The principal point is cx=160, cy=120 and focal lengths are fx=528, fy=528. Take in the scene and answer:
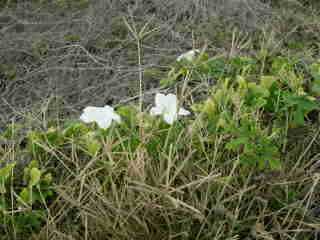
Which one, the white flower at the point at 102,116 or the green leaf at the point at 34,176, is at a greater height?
the white flower at the point at 102,116

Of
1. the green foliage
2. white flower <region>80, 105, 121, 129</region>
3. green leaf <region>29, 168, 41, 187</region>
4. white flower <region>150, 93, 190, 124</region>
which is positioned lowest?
the green foliage

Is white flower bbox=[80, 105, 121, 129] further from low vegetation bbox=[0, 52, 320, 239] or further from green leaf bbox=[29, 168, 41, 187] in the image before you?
green leaf bbox=[29, 168, 41, 187]

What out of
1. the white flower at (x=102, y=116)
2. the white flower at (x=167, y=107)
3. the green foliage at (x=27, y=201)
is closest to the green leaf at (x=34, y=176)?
the green foliage at (x=27, y=201)

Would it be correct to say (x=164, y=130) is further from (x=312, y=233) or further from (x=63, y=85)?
(x=63, y=85)

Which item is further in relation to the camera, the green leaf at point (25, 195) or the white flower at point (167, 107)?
the white flower at point (167, 107)

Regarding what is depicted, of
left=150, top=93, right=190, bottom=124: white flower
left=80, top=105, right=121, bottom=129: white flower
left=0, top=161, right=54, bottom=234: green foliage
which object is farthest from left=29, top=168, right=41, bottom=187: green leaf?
left=150, top=93, right=190, bottom=124: white flower

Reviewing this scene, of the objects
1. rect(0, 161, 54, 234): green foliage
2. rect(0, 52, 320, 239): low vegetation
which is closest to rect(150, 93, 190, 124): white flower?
rect(0, 52, 320, 239): low vegetation

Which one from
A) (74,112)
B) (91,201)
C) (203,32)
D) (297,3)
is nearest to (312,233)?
(91,201)

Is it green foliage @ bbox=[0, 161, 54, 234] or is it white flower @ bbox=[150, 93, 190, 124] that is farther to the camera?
white flower @ bbox=[150, 93, 190, 124]

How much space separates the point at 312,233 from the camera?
56.0 inches

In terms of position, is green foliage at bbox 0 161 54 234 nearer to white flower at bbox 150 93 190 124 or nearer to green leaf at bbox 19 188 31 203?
green leaf at bbox 19 188 31 203

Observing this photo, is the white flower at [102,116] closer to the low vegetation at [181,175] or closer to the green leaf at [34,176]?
the low vegetation at [181,175]

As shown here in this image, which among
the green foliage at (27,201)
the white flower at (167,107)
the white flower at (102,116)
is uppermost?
the white flower at (167,107)

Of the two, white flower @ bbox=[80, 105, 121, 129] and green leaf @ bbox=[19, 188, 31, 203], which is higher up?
white flower @ bbox=[80, 105, 121, 129]
